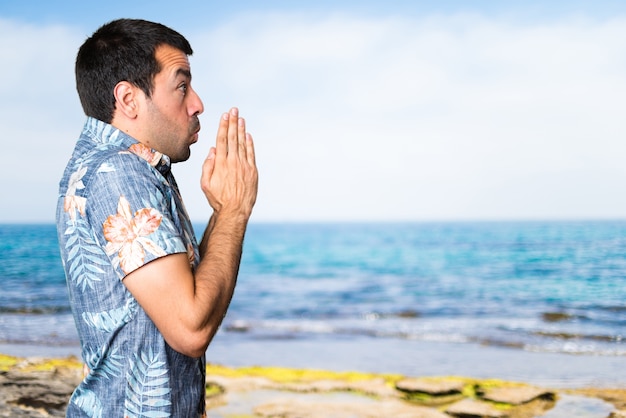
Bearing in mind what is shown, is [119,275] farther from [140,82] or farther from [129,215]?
[140,82]

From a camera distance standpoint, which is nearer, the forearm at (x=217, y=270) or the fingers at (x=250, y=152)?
the forearm at (x=217, y=270)

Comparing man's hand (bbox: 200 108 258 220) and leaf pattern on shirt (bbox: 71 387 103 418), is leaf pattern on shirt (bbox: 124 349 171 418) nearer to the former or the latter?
leaf pattern on shirt (bbox: 71 387 103 418)

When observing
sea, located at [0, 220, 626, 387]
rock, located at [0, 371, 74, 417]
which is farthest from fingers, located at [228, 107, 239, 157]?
sea, located at [0, 220, 626, 387]

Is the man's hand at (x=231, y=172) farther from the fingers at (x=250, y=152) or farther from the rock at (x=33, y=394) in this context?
the rock at (x=33, y=394)

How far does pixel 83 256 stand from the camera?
1623mm

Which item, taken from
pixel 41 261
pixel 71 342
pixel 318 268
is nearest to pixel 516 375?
pixel 71 342

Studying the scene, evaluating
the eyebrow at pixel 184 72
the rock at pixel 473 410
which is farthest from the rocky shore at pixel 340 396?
the eyebrow at pixel 184 72

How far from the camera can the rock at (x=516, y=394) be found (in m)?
6.56

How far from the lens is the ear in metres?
1.71

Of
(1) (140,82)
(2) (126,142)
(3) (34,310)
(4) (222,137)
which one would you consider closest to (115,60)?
(1) (140,82)

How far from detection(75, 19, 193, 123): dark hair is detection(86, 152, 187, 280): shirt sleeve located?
8.1 inches

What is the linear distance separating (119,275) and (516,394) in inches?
231

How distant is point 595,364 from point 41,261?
80.0 ft

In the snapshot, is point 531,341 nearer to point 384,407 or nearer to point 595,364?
point 595,364
